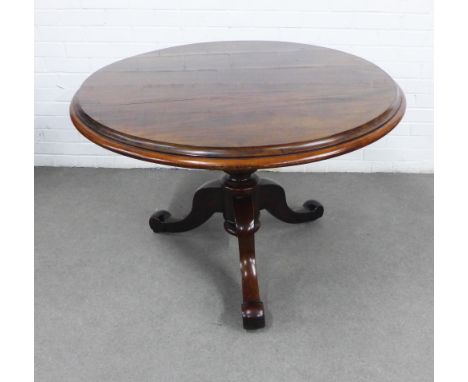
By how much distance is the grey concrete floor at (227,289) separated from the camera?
4.63ft

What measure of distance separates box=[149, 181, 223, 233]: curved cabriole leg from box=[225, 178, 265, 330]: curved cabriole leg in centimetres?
13

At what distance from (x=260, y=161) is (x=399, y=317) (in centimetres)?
81

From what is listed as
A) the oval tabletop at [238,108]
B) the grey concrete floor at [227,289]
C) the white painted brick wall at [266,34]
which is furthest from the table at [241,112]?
the white painted brick wall at [266,34]

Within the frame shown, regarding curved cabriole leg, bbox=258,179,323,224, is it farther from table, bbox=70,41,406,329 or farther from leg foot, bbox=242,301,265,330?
leg foot, bbox=242,301,265,330

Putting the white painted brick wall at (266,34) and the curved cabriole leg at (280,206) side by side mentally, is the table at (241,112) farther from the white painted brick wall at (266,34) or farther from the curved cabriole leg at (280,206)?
the white painted brick wall at (266,34)

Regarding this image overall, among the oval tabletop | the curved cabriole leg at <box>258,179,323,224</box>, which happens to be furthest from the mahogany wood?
the oval tabletop

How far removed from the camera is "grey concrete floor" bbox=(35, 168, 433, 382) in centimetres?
141

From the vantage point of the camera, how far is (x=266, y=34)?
85.5 inches

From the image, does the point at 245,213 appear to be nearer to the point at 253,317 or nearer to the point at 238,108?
the point at 253,317

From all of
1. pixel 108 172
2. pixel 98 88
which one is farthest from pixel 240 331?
pixel 108 172

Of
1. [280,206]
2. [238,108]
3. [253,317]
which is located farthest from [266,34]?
[253,317]

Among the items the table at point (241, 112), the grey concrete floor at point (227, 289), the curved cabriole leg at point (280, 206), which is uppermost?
the table at point (241, 112)

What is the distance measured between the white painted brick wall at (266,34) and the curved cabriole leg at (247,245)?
86 cm

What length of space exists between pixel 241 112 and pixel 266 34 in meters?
1.10
